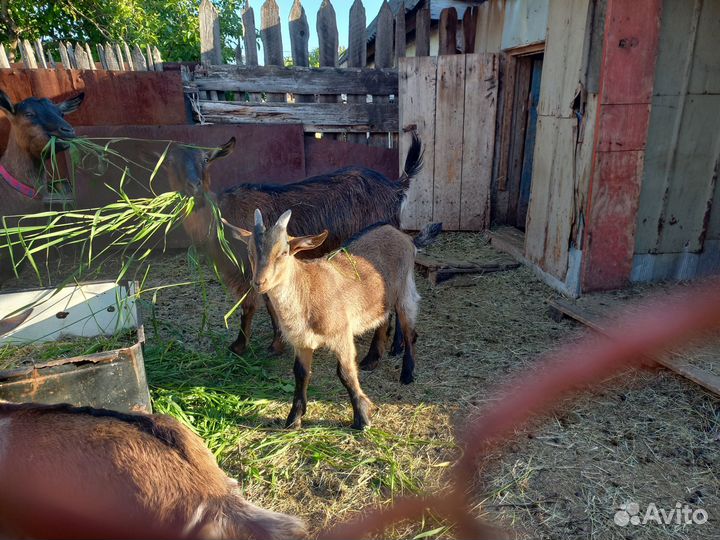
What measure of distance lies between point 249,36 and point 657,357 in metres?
5.87

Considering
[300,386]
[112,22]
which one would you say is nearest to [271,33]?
[300,386]

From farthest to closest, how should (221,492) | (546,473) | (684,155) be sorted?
(684,155) < (546,473) < (221,492)

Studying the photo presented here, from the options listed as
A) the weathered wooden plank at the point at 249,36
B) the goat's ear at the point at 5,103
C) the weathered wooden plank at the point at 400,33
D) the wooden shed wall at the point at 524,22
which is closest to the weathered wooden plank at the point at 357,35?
the weathered wooden plank at the point at 400,33

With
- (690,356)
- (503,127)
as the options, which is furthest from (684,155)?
(503,127)

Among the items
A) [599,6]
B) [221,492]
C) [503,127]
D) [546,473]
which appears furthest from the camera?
[503,127]

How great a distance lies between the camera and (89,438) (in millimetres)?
1998

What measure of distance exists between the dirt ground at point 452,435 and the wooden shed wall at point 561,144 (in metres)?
0.90

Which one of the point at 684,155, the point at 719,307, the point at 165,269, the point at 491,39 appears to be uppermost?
the point at 491,39

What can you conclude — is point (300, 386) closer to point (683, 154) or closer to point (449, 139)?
point (683, 154)

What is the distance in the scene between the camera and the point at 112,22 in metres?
10.9

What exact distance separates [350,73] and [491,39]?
2.01 meters

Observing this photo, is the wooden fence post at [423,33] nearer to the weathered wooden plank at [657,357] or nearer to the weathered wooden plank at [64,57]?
the weathered wooden plank at [657,357]

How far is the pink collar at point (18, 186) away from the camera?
4637mm

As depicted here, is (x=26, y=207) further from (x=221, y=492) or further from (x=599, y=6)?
(x=599, y=6)
